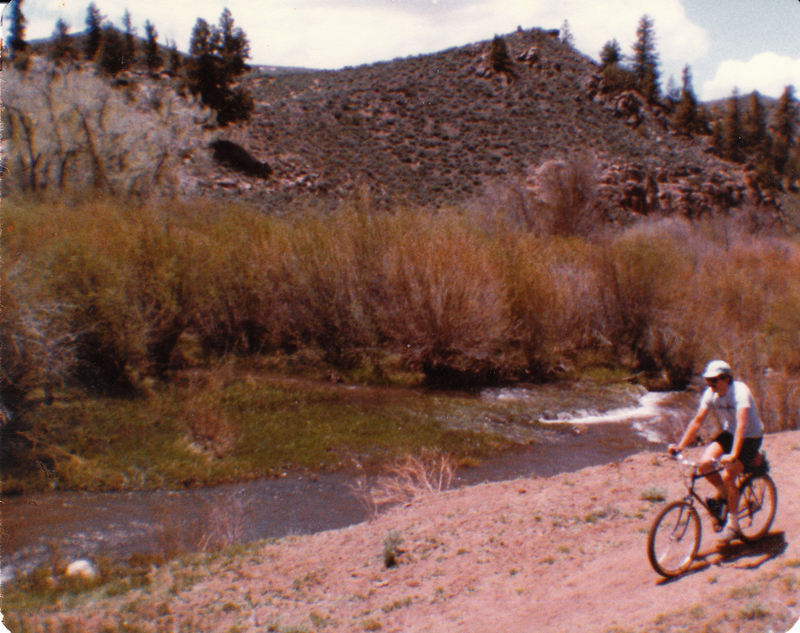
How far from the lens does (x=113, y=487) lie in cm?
941

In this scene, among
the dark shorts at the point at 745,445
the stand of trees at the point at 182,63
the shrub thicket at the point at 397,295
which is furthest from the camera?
the stand of trees at the point at 182,63

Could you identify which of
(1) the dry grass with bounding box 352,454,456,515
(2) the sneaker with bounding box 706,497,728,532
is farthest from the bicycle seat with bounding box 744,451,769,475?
(1) the dry grass with bounding box 352,454,456,515

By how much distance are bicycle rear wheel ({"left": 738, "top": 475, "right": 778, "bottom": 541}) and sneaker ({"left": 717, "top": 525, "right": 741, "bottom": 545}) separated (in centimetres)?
6

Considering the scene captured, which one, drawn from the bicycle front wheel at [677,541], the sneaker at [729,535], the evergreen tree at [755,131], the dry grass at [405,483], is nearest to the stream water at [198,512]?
the dry grass at [405,483]

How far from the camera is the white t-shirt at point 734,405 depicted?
4383 millimetres

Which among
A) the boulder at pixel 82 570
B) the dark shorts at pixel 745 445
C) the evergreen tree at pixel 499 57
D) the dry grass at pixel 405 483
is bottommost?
the dry grass at pixel 405 483

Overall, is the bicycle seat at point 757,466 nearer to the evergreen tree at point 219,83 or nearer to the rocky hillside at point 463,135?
the rocky hillside at point 463,135

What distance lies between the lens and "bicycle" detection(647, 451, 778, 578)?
4.71m

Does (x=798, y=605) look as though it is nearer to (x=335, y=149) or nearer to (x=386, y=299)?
(x=386, y=299)

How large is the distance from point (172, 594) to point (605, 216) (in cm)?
3098

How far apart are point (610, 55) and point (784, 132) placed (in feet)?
82.9

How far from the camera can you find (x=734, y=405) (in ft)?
14.5

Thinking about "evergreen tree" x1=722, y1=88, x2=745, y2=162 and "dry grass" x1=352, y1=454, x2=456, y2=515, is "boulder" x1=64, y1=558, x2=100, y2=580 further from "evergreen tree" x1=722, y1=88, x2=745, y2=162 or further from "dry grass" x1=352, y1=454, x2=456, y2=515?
"evergreen tree" x1=722, y1=88, x2=745, y2=162

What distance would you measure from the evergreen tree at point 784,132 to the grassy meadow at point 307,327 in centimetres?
4557
